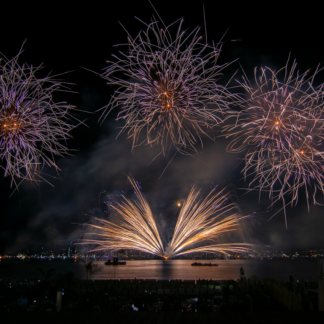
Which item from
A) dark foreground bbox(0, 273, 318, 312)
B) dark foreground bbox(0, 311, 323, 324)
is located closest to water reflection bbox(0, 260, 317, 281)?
dark foreground bbox(0, 273, 318, 312)

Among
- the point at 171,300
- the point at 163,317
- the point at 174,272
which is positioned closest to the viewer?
the point at 163,317

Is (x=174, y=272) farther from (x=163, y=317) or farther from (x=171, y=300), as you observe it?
(x=163, y=317)

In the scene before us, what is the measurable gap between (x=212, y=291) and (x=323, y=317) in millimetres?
16790

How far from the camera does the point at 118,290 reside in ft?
58.4

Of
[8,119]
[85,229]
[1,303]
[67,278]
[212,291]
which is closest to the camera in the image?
[8,119]

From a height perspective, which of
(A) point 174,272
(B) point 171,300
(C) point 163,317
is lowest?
(A) point 174,272

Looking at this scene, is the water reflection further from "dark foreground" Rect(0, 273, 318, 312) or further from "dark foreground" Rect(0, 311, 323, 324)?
"dark foreground" Rect(0, 311, 323, 324)

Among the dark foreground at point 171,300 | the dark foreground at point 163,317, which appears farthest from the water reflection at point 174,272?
the dark foreground at point 163,317

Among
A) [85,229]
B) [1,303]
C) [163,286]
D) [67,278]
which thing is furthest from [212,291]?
[85,229]

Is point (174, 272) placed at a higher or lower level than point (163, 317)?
lower

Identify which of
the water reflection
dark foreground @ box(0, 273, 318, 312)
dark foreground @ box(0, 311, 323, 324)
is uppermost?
dark foreground @ box(0, 311, 323, 324)

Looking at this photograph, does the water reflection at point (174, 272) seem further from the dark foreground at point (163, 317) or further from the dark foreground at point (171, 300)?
the dark foreground at point (163, 317)

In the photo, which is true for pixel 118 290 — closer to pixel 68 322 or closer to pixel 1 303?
pixel 1 303

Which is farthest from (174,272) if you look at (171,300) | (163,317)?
(163,317)
